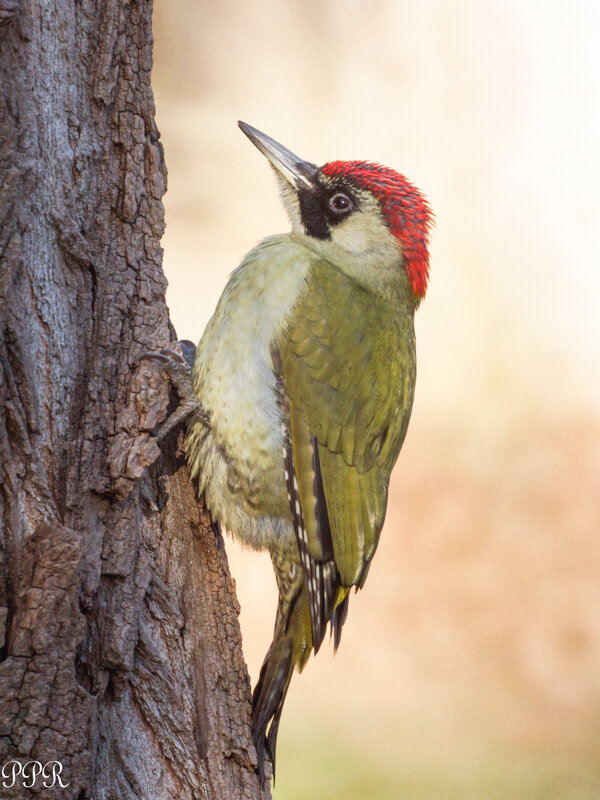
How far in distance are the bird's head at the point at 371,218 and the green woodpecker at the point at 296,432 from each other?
198 mm

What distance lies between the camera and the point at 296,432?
74.7 inches

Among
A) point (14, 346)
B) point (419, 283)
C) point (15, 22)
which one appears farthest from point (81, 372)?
point (419, 283)

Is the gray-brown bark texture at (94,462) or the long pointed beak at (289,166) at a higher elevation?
the long pointed beak at (289,166)

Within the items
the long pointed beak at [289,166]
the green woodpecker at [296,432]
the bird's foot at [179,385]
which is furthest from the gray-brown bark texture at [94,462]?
the long pointed beak at [289,166]

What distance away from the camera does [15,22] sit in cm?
137

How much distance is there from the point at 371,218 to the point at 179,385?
2.60 feet

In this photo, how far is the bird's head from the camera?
2.24m

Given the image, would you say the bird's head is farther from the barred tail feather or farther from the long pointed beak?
the barred tail feather

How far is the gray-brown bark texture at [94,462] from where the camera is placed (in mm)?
1291

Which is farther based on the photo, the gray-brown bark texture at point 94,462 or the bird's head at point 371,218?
the bird's head at point 371,218

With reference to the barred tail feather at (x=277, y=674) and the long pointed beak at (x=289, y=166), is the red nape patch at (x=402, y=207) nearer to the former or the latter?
the long pointed beak at (x=289, y=166)

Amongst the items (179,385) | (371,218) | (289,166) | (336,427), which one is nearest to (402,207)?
(371,218)

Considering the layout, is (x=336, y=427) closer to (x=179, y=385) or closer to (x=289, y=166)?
(x=179, y=385)

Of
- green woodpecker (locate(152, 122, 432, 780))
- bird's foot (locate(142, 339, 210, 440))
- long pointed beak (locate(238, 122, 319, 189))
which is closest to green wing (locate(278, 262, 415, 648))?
green woodpecker (locate(152, 122, 432, 780))
